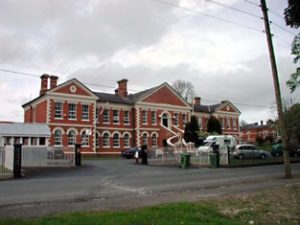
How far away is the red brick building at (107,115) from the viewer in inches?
1997

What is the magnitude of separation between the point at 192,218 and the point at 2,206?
569 centimetres

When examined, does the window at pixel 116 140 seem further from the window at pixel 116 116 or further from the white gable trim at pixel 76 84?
the white gable trim at pixel 76 84

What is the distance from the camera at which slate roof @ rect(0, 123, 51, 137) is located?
36588mm

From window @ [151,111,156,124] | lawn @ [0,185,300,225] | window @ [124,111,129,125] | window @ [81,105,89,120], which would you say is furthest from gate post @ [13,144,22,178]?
window @ [151,111,156,124]

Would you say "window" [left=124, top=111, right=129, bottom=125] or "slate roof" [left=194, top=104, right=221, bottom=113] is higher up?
"slate roof" [left=194, top=104, right=221, bottom=113]

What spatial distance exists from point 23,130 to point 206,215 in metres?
31.7

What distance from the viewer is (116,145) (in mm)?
56906

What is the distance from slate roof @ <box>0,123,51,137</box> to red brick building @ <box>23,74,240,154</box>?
1111cm

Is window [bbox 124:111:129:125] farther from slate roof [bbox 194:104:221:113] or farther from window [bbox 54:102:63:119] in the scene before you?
slate roof [bbox 194:104:221:113]

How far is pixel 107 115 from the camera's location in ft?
186

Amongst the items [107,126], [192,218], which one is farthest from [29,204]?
[107,126]

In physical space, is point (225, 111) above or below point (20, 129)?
above

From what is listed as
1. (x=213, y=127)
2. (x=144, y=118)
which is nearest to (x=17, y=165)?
(x=144, y=118)

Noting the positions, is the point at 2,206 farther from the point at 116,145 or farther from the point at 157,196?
the point at 116,145
